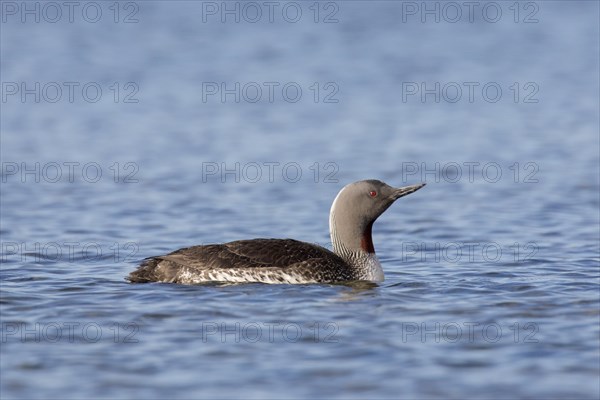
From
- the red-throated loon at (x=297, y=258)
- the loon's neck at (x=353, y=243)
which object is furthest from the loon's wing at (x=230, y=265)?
the loon's neck at (x=353, y=243)

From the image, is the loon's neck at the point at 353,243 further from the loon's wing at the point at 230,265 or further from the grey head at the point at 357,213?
the loon's wing at the point at 230,265

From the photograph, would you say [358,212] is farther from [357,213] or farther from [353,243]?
[353,243]

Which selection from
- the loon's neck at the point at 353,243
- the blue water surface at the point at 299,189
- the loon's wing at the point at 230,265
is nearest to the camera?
the blue water surface at the point at 299,189

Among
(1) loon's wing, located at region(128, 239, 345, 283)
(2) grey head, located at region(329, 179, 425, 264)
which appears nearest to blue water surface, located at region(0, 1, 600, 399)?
(1) loon's wing, located at region(128, 239, 345, 283)

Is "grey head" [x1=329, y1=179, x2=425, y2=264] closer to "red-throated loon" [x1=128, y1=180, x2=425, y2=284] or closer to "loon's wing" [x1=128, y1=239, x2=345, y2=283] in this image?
"red-throated loon" [x1=128, y1=180, x2=425, y2=284]

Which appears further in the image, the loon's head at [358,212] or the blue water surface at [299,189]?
the loon's head at [358,212]

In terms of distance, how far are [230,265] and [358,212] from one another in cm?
136

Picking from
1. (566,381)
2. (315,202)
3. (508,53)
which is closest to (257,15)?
(508,53)

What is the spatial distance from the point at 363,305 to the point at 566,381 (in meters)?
2.58

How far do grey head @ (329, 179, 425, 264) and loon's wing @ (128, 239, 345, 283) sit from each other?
0.50m

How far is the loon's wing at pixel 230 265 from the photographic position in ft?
37.2

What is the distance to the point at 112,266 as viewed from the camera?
499 inches

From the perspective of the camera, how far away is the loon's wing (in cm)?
1135

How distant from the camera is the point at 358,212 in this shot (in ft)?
39.1
